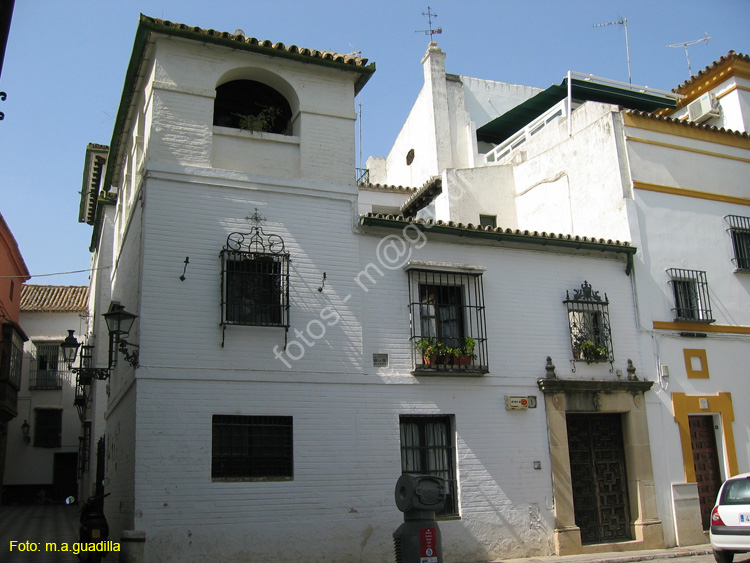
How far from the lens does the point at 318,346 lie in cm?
1160

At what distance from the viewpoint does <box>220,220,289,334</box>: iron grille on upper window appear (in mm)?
11258

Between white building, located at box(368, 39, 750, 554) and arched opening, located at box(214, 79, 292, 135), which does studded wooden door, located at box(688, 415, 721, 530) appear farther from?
arched opening, located at box(214, 79, 292, 135)

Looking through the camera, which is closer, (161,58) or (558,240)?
(161,58)

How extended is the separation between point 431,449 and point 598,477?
3362 millimetres

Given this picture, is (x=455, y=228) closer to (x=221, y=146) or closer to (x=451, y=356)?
(x=451, y=356)

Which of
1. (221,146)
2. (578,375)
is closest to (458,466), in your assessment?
(578,375)

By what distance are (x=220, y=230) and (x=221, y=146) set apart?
5.06 feet

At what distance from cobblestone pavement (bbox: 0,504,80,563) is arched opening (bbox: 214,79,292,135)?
7.97m

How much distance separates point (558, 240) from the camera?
13688 mm

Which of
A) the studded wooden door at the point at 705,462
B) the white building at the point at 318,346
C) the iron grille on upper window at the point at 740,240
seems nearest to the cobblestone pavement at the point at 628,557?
the white building at the point at 318,346

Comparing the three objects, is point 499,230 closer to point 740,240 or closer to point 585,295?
point 585,295

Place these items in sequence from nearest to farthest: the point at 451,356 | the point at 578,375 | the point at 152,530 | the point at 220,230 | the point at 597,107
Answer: the point at 152,530
the point at 220,230
the point at 451,356
the point at 578,375
the point at 597,107

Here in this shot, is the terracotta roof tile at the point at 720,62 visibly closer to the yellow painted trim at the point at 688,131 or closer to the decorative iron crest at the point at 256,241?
the yellow painted trim at the point at 688,131

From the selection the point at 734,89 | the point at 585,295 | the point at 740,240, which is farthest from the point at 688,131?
the point at 585,295
